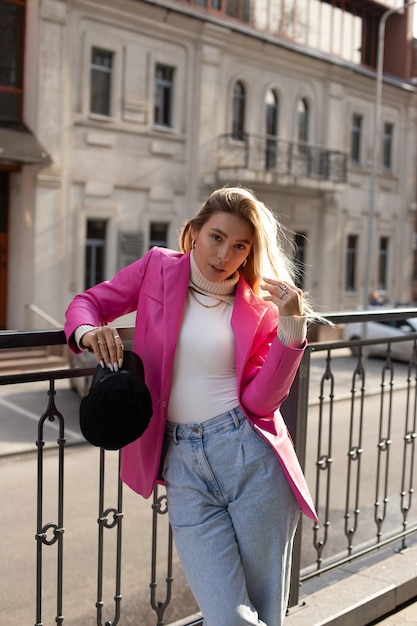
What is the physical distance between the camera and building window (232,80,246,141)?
25.1 meters

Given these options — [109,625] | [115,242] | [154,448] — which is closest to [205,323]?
[154,448]

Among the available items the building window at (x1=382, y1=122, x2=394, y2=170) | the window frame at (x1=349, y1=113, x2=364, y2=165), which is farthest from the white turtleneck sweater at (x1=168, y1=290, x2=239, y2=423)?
the building window at (x1=382, y1=122, x2=394, y2=170)

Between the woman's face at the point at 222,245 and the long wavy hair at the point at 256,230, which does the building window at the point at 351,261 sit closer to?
the long wavy hair at the point at 256,230

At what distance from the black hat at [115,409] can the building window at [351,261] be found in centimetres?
2817

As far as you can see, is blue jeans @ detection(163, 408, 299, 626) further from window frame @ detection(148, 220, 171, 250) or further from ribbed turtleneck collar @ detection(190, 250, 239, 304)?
window frame @ detection(148, 220, 171, 250)

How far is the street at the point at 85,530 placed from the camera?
6027mm

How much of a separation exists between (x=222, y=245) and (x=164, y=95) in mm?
21449

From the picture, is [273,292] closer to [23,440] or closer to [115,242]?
[23,440]

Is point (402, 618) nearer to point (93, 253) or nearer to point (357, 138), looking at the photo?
point (93, 253)

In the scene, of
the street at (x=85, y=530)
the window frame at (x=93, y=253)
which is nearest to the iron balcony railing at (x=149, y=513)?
the street at (x=85, y=530)

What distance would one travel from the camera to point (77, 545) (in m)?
7.31

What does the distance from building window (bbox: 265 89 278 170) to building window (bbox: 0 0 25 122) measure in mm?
8459

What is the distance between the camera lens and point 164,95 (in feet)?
76.1

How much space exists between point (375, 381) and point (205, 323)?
15962 mm
